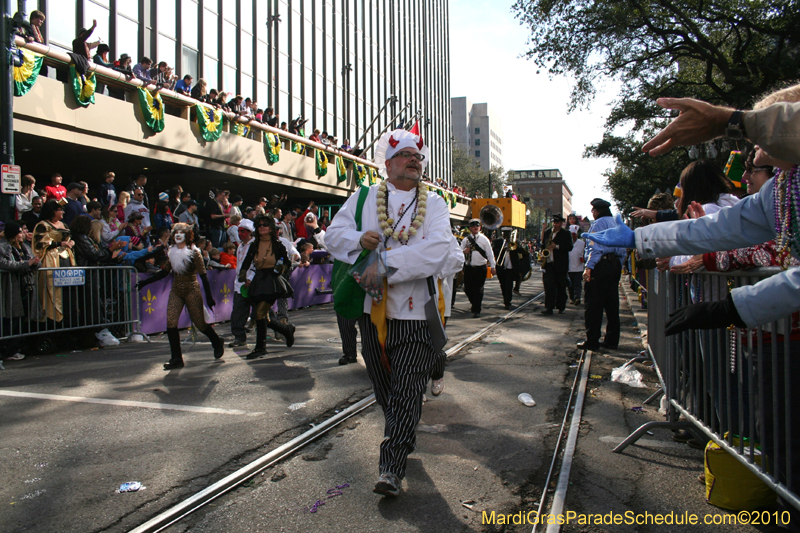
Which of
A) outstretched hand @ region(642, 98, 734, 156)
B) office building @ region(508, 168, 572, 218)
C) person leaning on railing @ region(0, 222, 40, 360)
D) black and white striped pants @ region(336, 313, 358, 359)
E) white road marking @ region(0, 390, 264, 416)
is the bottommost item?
white road marking @ region(0, 390, 264, 416)

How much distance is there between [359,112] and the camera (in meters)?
38.3

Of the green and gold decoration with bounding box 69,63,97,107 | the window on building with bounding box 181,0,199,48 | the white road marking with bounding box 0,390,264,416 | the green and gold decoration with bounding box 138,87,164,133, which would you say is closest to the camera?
the white road marking with bounding box 0,390,264,416

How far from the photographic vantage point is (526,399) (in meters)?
5.13

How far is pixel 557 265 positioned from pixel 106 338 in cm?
827

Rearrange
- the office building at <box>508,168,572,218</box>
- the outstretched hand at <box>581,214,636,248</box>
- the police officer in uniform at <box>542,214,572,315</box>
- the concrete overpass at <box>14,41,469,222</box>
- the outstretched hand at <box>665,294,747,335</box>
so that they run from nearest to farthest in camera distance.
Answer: the outstretched hand at <box>665,294,747,335</box>
the outstretched hand at <box>581,214,636,248</box>
the concrete overpass at <box>14,41,469,222</box>
the police officer in uniform at <box>542,214,572,315</box>
the office building at <box>508,168,572,218</box>

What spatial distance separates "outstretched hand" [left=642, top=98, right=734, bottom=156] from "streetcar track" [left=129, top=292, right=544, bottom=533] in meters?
2.77

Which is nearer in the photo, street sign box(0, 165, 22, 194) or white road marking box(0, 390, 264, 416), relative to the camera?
white road marking box(0, 390, 264, 416)

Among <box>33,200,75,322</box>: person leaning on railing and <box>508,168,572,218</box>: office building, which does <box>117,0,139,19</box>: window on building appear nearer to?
<box>33,200,75,322</box>: person leaning on railing

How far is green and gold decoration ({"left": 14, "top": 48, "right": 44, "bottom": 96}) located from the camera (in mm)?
10602

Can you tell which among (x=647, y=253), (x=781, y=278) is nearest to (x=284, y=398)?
(x=647, y=253)

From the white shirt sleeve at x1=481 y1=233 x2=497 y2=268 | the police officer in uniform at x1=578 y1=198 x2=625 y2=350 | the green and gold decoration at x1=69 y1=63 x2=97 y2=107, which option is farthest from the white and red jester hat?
the green and gold decoration at x1=69 y1=63 x2=97 y2=107

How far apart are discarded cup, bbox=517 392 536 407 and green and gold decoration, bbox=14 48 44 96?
33.9ft

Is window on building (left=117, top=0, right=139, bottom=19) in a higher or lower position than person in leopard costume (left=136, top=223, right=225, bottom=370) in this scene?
higher

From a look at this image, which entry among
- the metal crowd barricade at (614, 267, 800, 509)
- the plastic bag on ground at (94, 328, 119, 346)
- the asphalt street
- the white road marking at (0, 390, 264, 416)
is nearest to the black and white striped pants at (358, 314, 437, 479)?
the asphalt street
